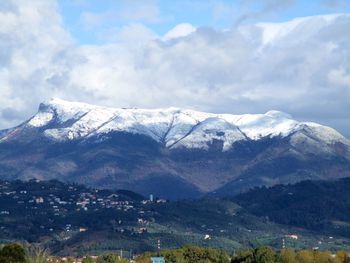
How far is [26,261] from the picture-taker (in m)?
167

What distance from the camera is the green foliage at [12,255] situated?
16962cm

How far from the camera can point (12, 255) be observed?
172m

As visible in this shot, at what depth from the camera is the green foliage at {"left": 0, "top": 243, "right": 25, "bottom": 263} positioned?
170 metres

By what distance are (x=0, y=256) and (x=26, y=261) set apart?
712cm

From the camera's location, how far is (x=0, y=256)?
17175 cm
